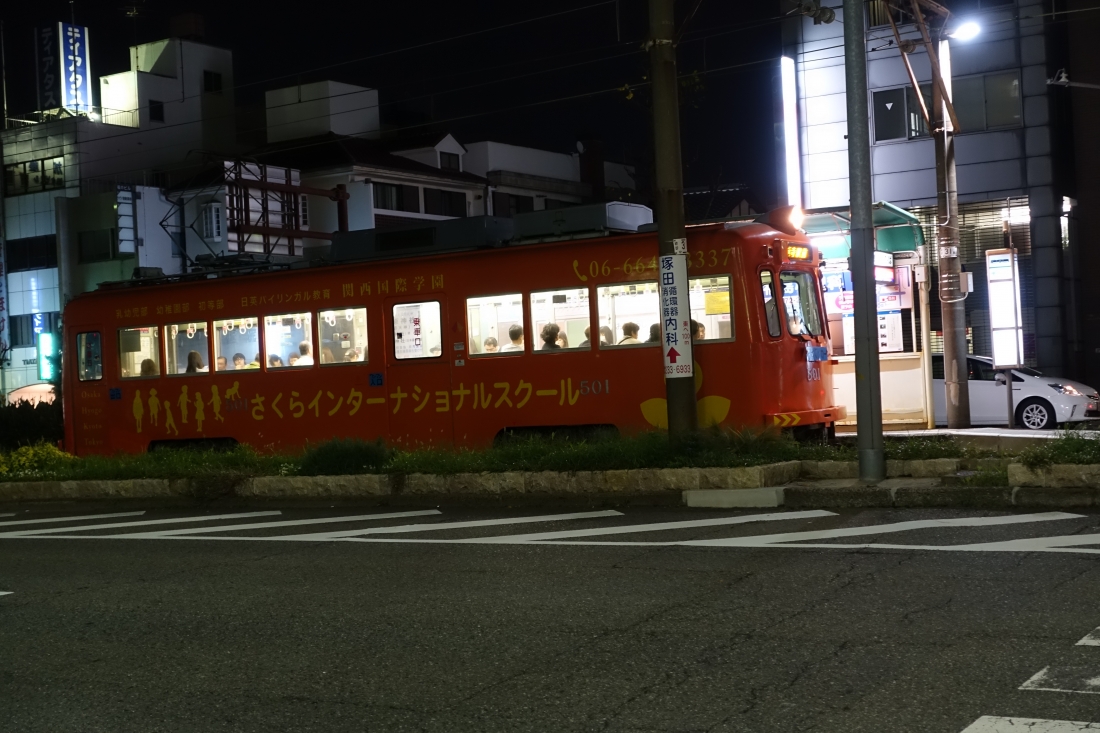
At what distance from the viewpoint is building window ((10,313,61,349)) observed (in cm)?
4862

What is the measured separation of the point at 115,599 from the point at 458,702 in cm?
401

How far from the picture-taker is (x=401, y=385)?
16766 millimetres

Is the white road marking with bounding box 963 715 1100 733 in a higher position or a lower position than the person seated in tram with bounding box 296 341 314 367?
lower

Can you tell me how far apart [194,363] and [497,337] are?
5630 millimetres

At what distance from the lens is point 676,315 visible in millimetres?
13219

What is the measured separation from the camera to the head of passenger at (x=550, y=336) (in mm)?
15625

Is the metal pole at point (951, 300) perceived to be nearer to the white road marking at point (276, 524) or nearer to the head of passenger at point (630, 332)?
A: the head of passenger at point (630, 332)

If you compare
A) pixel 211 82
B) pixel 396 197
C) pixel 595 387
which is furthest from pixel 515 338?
pixel 211 82

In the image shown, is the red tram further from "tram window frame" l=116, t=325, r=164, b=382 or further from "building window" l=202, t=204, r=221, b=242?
"building window" l=202, t=204, r=221, b=242

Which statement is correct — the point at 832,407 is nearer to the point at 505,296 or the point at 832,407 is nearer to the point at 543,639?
the point at 505,296

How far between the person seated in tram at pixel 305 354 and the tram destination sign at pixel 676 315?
21.4ft

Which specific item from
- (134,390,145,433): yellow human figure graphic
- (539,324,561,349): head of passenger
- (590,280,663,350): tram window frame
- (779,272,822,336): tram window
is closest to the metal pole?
(779,272,822,336): tram window

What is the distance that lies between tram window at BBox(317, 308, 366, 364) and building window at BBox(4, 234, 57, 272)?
118 feet

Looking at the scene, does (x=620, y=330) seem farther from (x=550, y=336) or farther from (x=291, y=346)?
(x=291, y=346)
